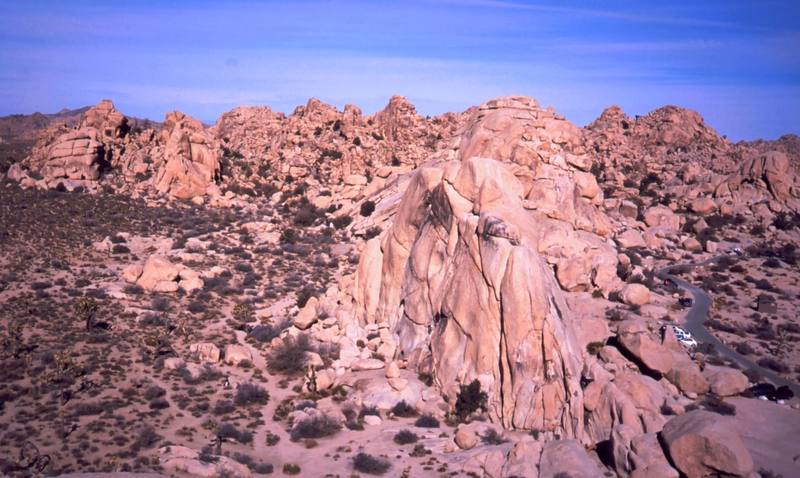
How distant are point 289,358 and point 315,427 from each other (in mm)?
7306

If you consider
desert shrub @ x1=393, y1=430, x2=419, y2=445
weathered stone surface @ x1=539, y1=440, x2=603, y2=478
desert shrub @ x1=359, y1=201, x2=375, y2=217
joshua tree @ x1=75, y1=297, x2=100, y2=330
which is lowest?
desert shrub @ x1=393, y1=430, x2=419, y2=445

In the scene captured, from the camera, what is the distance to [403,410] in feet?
85.7

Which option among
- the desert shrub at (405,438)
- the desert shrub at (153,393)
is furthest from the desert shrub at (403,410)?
the desert shrub at (153,393)

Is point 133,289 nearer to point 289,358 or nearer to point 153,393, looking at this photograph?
point 289,358

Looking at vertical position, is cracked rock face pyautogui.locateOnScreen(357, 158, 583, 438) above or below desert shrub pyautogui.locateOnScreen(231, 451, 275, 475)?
above

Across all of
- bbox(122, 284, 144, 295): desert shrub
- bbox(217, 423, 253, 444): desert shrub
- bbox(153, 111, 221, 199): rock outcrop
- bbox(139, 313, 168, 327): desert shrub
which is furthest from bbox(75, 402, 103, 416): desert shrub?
bbox(153, 111, 221, 199): rock outcrop

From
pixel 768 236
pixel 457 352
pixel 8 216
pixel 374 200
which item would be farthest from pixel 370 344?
pixel 768 236

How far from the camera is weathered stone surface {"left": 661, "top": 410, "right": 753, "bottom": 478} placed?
17.7m

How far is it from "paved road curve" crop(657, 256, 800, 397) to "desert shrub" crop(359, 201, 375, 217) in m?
26.2

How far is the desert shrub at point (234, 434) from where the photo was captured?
77.4 ft

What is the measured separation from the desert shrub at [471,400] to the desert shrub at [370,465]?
14.7 feet

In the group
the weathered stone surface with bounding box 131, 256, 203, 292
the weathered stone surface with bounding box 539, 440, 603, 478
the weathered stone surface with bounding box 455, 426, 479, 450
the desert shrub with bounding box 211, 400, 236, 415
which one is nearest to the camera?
the weathered stone surface with bounding box 539, 440, 603, 478

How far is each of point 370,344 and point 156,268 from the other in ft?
57.8

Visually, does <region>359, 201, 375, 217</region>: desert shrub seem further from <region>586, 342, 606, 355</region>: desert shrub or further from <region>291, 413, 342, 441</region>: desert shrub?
<region>291, 413, 342, 441</region>: desert shrub
